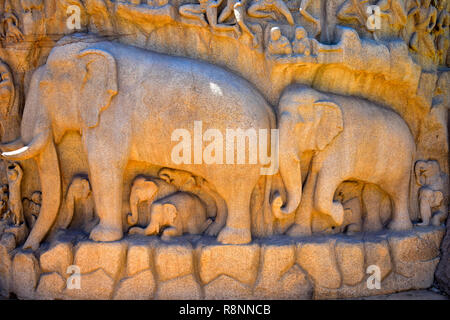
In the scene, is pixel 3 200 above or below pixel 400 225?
above

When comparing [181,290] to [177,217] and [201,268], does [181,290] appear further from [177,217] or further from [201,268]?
[177,217]

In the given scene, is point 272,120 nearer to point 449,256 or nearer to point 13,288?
point 449,256

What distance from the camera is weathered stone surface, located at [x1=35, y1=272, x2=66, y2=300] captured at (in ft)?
11.8

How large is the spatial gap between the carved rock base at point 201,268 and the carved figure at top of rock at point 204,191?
163mm

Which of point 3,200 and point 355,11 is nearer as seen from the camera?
point 355,11

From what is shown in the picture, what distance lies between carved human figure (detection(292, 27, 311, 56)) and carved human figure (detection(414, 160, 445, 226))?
1.40 meters

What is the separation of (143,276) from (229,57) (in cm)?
178

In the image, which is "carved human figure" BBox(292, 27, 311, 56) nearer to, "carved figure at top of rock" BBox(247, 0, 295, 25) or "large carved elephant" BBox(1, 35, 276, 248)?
"carved figure at top of rock" BBox(247, 0, 295, 25)

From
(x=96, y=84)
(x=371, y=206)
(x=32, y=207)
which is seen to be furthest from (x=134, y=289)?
(x=371, y=206)

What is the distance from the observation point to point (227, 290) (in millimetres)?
3518

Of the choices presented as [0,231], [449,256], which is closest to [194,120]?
[0,231]

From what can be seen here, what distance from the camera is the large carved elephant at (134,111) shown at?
345 centimetres

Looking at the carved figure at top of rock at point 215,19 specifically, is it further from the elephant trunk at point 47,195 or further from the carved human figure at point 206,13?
the elephant trunk at point 47,195

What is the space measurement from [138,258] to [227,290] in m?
0.70
